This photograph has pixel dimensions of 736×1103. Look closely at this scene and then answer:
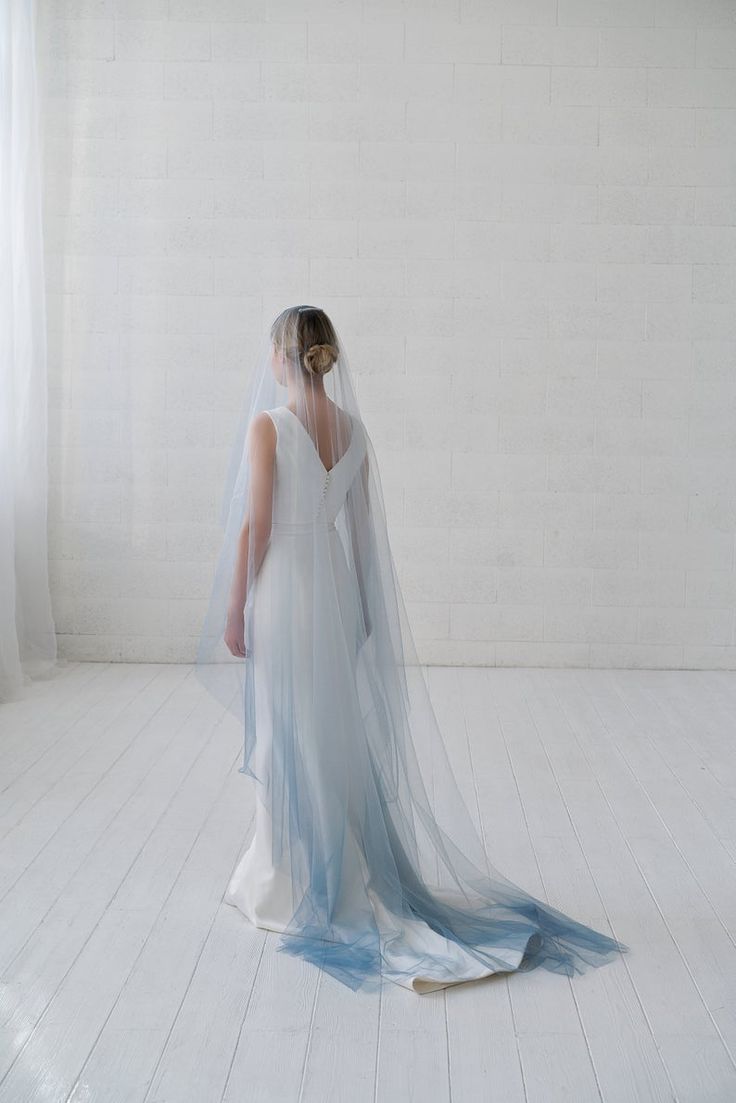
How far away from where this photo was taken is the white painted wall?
226 inches

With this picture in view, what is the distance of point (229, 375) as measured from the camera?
5.92 meters

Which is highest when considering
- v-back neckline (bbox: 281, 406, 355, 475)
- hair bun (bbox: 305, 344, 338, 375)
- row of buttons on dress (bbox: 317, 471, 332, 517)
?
hair bun (bbox: 305, 344, 338, 375)

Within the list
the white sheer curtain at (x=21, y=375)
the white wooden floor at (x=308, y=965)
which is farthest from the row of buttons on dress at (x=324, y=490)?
the white sheer curtain at (x=21, y=375)

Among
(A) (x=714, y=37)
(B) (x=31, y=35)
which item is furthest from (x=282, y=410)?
(A) (x=714, y=37)

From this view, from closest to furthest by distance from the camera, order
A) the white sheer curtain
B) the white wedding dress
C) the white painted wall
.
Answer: the white wedding dress < the white sheer curtain < the white painted wall

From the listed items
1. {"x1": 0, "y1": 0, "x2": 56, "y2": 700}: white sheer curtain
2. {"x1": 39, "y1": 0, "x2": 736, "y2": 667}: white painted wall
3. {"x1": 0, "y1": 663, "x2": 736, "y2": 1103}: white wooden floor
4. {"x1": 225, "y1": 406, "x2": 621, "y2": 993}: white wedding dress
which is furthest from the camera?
{"x1": 39, "y1": 0, "x2": 736, "y2": 667}: white painted wall

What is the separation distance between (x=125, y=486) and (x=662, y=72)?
3267mm

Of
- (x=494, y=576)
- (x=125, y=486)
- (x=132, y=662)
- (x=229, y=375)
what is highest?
(x=229, y=375)

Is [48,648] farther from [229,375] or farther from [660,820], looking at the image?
[660,820]

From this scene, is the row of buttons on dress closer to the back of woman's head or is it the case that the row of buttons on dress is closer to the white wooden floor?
the back of woman's head

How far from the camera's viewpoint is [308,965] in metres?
2.76

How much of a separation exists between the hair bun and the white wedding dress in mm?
130

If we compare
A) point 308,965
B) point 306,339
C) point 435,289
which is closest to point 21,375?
point 435,289

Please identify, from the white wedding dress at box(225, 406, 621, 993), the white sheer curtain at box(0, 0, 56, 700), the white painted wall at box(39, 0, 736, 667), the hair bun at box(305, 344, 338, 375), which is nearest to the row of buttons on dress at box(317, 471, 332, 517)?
the white wedding dress at box(225, 406, 621, 993)
